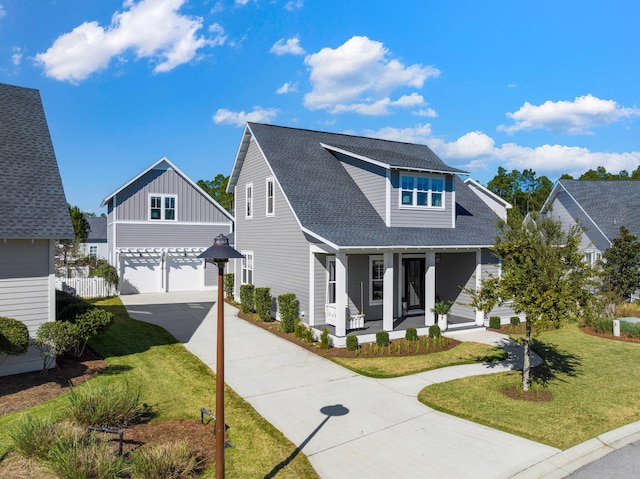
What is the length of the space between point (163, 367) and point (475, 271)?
498 inches

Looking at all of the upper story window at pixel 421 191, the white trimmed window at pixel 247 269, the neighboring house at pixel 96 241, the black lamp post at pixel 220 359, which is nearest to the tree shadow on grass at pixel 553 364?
the upper story window at pixel 421 191

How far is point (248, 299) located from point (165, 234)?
11712 mm

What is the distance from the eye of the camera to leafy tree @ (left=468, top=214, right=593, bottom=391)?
9.31 meters

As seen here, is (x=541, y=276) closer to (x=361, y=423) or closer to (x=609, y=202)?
(x=361, y=423)

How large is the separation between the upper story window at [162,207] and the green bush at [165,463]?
23.4 metres

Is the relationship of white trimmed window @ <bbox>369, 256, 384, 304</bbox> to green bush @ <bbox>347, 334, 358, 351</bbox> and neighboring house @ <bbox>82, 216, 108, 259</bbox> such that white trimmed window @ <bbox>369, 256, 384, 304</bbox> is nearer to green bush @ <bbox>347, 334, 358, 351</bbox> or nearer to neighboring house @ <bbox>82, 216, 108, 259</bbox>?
green bush @ <bbox>347, 334, 358, 351</bbox>

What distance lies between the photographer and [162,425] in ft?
26.5

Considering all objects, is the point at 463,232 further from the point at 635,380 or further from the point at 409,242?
the point at 635,380

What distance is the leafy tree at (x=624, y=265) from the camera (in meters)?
21.0

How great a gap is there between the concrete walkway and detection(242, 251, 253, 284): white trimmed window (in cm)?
709

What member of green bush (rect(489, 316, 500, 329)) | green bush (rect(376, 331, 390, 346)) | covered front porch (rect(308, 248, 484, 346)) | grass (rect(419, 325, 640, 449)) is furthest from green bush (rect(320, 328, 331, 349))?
green bush (rect(489, 316, 500, 329))

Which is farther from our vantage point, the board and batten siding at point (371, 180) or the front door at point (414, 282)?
the front door at point (414, 282)

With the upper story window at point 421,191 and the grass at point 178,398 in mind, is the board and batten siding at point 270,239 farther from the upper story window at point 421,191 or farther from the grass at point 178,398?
the grass at point 178,398

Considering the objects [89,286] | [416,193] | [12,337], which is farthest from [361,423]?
[89,286]
